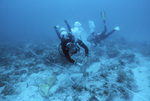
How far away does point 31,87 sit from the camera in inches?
168

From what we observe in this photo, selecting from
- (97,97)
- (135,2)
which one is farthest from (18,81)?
(135,2)

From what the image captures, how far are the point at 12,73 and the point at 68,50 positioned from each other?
184 inches

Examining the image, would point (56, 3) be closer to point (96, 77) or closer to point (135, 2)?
point (135, 2)

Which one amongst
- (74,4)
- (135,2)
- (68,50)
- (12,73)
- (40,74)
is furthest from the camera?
(74,4)

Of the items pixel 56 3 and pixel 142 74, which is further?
pixel 56 3

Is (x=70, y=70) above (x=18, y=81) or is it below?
below

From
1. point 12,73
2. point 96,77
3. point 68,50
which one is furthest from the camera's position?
point 12,73

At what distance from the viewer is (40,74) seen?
5242 mm

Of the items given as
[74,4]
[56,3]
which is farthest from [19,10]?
[74,4]

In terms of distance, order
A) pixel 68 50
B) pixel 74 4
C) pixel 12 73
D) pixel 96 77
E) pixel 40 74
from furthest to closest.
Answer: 1. pixel 74 4
2. pixel 12 73
3. pixel 40 74
4. pixel 96 77
5. pixel 68 50

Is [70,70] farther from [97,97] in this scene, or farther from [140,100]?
[140,100]

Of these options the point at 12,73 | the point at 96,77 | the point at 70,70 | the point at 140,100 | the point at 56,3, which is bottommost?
the point at 140,100

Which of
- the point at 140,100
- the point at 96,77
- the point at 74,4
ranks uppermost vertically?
the point at 74,4

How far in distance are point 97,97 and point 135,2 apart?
602 feet
